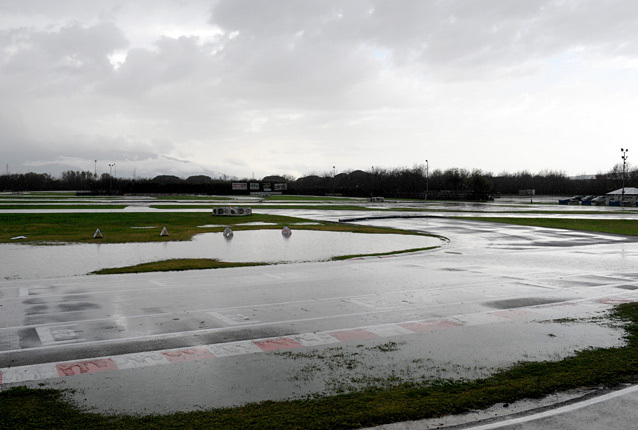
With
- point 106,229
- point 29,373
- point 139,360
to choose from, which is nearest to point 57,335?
point 29,373

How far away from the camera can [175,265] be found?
17234 mm

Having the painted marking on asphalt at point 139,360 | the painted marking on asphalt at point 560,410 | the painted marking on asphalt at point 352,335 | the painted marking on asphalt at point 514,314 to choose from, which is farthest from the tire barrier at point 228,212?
the painted marking on asphalt at point 560,410

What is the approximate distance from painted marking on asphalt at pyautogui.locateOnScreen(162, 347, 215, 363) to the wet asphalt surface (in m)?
0.22

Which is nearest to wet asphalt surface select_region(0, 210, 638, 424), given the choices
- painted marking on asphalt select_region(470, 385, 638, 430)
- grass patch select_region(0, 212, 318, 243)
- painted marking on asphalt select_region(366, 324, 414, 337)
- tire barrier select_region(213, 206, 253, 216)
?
painted marking on asphalt select_region(366, 324, 414, 337)

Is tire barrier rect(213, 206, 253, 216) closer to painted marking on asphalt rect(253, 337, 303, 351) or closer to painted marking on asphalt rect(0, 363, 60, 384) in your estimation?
painted marking on asphalt rect(253, 337, 303, 351)

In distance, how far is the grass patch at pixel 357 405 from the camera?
559cm

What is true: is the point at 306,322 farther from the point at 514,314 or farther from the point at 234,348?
the point at 514,314

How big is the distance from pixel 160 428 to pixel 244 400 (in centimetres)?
109

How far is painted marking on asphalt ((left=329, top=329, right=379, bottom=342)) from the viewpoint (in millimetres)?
9047

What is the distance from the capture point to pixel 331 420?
224 inches

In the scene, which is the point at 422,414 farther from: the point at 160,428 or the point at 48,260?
the point at 48,260

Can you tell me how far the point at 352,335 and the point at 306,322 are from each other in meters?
1.19

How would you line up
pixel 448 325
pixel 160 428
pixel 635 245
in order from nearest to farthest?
pixel 160 428 → pixel 448 325 → pixel 635 245

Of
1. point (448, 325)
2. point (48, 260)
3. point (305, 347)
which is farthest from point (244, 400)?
point (48, 260)
